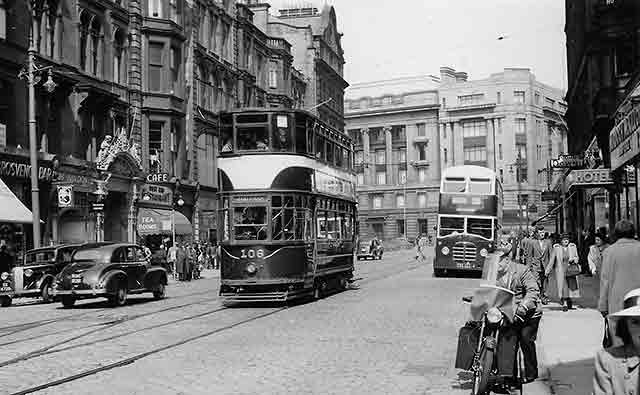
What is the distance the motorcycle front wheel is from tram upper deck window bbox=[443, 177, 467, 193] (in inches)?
990

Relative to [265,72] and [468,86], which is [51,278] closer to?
[265,72]

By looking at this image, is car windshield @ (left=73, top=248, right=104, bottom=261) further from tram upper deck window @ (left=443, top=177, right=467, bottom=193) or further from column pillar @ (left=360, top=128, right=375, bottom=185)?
column pillar @ (left=360, top=128, right=375, bottom=185)

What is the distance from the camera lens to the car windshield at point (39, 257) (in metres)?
24.6

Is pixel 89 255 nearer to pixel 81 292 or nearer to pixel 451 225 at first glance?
pixel 81 292

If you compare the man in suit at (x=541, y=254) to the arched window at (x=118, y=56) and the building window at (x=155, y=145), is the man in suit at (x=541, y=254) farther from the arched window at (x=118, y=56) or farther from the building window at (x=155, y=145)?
the building window at (x=155, y=145)

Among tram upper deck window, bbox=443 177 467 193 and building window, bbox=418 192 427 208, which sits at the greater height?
building window, bbox=418 192 427 208

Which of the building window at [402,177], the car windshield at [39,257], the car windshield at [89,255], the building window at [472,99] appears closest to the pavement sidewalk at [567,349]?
the car windshield at [89,255]

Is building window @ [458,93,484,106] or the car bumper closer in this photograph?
the car bumper

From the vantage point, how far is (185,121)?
46375 mm

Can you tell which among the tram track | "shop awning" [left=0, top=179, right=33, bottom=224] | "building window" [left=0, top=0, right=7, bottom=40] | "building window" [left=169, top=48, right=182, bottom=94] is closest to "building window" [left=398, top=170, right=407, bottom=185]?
"building window" [left=169, top=48, right=182, bottom=94]

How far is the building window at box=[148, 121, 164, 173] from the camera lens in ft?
142

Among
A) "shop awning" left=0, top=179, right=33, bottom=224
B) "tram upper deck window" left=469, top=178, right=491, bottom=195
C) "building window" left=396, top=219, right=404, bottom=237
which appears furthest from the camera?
"building window" left=396, top=219, right=404, bottom=237

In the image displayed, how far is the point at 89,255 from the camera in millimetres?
23047

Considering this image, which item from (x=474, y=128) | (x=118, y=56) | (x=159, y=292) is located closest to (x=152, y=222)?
(x=118, y=56)
